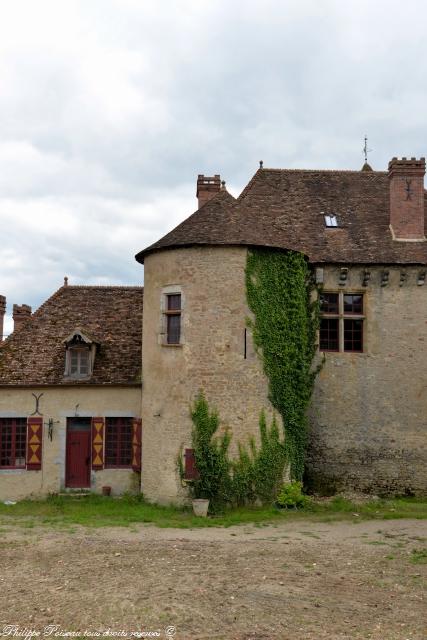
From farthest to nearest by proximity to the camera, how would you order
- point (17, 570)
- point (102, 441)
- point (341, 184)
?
point (341, 184)
point (102, 441)
point (17, 570)

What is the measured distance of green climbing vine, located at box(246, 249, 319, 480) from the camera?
613 inches

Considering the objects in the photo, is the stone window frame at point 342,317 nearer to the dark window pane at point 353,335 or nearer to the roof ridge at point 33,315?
the dark window pane at point 353,335

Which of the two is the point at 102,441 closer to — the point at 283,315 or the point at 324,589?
the point at 283,315

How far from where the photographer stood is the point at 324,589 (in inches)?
346

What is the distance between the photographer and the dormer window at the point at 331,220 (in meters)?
18.7

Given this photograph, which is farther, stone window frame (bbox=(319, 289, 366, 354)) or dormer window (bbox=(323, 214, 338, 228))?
dormer window (bbox=(323, 214, 338, 228))

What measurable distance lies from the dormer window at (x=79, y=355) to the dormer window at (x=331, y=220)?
27.1 ft

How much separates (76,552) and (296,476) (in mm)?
6937

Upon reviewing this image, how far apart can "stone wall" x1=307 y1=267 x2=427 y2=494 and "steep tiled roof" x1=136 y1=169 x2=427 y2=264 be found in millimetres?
710

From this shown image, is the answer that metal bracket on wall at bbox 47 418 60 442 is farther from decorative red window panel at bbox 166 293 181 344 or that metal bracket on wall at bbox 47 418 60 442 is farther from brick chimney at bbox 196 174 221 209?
brick chimney at bbox 196 174 221 209

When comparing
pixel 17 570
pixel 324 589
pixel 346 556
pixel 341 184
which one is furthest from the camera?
pixel 341 184

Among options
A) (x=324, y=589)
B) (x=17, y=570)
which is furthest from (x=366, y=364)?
(x=17, y=570)

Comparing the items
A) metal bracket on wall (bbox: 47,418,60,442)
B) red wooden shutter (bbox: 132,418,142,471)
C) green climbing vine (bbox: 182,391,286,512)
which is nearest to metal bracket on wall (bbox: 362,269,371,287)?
green climbing vine (bbox: 182,391,286,512)

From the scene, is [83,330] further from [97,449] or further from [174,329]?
[97,449]
